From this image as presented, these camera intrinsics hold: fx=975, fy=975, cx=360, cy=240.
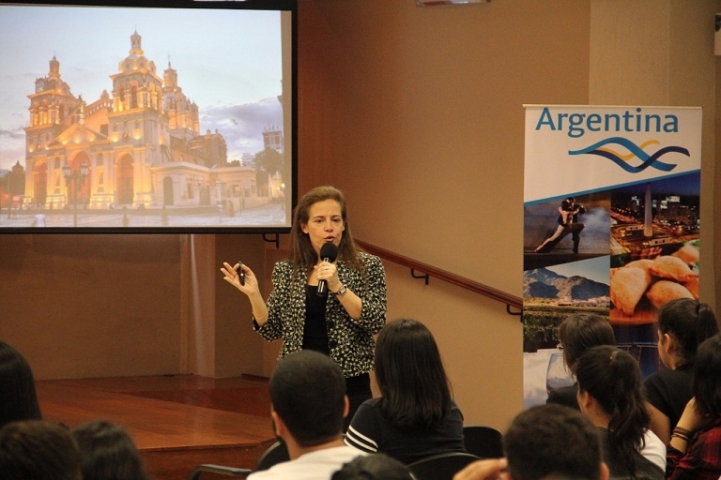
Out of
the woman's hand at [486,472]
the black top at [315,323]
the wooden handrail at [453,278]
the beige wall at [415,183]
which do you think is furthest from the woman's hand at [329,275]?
the beige wall at [415,183]

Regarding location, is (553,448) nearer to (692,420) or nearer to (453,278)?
(692,420)

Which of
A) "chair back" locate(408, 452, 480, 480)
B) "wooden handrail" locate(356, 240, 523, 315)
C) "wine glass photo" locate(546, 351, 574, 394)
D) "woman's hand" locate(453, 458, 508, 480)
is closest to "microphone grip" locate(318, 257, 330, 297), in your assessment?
"chair back" locate(408, 452, 480, 480)

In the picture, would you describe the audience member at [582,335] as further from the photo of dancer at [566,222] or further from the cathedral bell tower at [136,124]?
the cathedral bell tower at [136,124]

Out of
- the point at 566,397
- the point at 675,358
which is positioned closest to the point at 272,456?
the point at 566,397

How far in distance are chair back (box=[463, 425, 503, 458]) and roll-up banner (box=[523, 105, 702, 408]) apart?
6.01ft

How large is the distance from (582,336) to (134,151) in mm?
3545

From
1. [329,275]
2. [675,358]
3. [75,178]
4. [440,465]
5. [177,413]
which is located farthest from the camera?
[75,178]

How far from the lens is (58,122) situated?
5.74 m

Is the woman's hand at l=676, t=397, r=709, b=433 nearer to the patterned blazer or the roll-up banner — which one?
the patterned blazer

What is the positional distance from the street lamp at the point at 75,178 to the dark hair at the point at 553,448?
14.6ft

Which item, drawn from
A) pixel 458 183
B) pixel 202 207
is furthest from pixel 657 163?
pixel 202 207

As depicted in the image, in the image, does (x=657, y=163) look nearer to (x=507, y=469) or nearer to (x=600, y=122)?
(x=600, y=122)

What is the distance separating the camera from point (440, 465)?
7.66 feet

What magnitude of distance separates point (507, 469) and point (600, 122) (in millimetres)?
3155
